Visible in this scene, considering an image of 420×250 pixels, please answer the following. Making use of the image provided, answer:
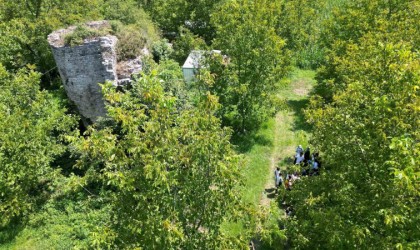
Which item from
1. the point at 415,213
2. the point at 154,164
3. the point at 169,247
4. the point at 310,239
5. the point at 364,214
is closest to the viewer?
the point at 154,164

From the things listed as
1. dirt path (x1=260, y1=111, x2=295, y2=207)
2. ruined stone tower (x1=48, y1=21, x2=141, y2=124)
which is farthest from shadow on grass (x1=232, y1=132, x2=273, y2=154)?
ruined stone tower (x1=48, y1=21, x2=141, y2=124)

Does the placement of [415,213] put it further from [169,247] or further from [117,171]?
[117,171]

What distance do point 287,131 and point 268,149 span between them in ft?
7.87

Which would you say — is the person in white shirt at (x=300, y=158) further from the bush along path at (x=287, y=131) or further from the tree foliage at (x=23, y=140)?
the tree foliage at (x=23, y=140)

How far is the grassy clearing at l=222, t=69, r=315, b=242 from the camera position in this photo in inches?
663

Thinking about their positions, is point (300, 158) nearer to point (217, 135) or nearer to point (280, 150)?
point (280, 150)

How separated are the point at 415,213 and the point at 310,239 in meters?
3.18

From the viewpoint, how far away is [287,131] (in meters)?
21.7

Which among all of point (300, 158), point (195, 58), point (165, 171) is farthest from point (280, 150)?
point (165, 171)

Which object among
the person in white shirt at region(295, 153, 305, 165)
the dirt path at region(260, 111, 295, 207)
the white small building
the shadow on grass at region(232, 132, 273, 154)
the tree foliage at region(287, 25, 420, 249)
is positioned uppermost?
the tree foliage at region(287, 25, 420, 249)

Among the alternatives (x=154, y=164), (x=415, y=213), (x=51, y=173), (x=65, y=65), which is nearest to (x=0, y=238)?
(x=51, y=173)

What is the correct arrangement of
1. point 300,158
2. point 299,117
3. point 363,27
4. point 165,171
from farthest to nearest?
1. point 299,117
2. point 363,27
3. point 300,158
4. point 165,171

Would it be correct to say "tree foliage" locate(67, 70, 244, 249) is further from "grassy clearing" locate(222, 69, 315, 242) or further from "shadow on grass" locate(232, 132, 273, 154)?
"shadow on grass" locate(232, 132, 273, 154)

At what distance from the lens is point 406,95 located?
8477 mm
